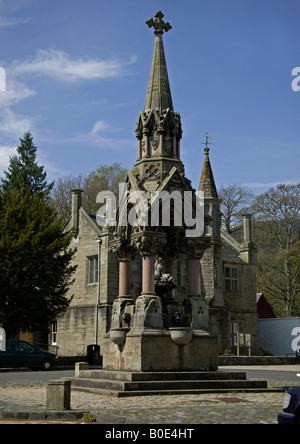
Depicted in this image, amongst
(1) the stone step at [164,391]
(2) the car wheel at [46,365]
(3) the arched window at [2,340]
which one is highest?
(3) the arched window at [2,340]

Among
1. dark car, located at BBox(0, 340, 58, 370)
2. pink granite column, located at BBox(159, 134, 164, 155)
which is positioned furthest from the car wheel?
pink granite column, located at BBox(159, 134, 164, 155)

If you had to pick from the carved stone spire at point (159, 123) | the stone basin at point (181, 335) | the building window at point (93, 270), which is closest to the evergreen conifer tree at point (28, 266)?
the building window at point (93, 270)

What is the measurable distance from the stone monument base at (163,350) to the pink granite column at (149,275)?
1.02 meters

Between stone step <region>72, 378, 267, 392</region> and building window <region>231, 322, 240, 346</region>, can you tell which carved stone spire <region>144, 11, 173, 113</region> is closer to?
stone step <region>72, 378, 267, 392</region>

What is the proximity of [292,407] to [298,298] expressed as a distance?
35.3 m

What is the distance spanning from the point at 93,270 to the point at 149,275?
66.0 ft

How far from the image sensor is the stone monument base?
12297 mm

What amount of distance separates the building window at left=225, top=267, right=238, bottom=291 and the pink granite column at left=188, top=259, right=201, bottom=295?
24.7 metres

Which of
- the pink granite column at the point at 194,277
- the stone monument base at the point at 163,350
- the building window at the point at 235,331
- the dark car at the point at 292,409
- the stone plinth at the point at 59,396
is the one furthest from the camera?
the building window at the point at 235,331

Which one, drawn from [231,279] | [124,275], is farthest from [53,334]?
[124,275]

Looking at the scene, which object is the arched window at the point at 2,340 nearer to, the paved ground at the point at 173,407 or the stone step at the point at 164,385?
the stone step at the point at 164,385

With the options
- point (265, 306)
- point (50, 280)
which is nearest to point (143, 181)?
point (50, 280)

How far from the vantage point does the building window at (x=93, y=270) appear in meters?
32.5

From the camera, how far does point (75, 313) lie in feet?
108
